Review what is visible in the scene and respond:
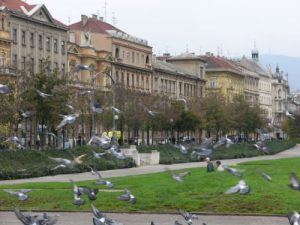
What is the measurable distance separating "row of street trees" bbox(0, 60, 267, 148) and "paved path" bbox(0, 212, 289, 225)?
6681 mm

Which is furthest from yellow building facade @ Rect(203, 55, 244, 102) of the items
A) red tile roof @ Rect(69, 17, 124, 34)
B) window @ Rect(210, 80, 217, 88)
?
red tile roof @ Rect(69, 17, 124, 34)

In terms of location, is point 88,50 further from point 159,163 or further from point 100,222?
point 100,222

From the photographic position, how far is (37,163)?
5341 centimetres

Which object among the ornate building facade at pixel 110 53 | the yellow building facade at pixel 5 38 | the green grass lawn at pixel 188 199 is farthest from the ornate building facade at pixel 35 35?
the green grass lawn at pixel 188 199

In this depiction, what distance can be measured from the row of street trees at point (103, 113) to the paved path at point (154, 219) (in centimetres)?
668

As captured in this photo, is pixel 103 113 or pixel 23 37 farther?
pixel 23 37

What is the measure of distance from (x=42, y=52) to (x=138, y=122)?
21.7m

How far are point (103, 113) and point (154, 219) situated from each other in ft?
192

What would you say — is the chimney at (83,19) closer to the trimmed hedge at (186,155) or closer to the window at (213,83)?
the trimmed hedge at (186,155)

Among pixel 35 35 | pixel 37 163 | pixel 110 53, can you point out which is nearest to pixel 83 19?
pixel 110 53

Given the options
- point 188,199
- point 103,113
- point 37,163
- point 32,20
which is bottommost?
point 37,163

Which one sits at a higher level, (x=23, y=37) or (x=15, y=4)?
(x=15, y=4)

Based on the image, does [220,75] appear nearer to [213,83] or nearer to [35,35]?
[213,83]

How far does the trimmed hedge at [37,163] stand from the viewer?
162 ft
